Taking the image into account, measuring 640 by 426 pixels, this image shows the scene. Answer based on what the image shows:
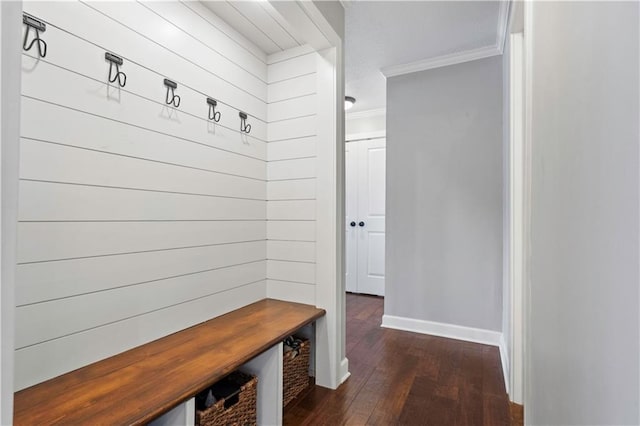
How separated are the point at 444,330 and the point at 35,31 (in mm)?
3189

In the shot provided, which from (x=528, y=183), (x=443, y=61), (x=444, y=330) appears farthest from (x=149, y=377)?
(x=443, y=61)

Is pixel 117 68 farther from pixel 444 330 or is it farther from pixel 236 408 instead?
pixel 444 330

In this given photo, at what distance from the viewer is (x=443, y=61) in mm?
2775

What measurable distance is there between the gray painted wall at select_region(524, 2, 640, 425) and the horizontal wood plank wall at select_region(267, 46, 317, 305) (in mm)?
1298

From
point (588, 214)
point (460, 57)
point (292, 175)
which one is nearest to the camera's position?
point (588, 214)

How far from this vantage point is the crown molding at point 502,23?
201 cm

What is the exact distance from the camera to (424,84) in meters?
2.90

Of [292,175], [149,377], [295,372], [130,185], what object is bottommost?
[295,372]

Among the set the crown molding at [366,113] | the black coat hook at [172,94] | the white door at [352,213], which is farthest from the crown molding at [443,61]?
the black coat hook at [172,94]

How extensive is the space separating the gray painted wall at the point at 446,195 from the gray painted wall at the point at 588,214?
1.68 meters

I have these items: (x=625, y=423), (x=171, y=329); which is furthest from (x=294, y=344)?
(x=625, y=423)

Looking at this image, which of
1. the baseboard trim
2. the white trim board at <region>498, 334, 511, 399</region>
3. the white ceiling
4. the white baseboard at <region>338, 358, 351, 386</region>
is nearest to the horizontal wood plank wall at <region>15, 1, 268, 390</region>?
the white baseboard at <region>338, 358, 351, 386</region>

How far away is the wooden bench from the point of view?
96cm

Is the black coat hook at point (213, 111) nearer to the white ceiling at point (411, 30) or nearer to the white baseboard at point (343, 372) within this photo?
the white ceiling at point (411, 30)
